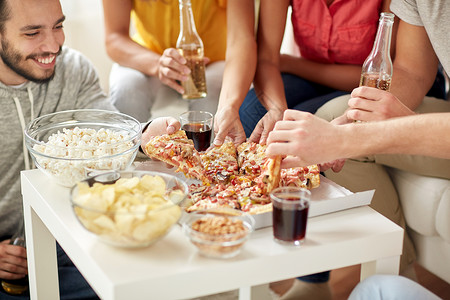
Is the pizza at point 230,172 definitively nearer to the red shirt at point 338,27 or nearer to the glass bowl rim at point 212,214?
the glass bowl rim at point 212,214

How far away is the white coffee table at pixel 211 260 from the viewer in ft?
3.25

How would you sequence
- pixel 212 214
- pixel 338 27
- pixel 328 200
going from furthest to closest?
pixel 338 27 < pixel 328 200 < pixel 212 214

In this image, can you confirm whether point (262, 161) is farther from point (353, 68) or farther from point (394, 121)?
point (353, 68)

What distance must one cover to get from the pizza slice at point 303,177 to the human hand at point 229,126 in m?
0.32

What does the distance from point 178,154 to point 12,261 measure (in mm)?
620

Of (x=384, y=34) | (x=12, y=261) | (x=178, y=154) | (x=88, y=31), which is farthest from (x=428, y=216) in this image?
(x=88, y=31)

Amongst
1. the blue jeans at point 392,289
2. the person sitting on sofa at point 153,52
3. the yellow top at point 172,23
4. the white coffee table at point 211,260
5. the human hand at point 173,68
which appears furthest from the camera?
the yellow top at point 172,23

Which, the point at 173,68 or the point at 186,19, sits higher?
the point at 186,19

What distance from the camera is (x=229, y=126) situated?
168 centimetres

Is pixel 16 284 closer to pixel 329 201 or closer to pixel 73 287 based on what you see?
pixel 73 287

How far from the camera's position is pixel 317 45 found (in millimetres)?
2152

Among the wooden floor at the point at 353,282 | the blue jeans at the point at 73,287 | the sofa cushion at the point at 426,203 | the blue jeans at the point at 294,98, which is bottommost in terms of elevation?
the wooden floor at the point at 353,282

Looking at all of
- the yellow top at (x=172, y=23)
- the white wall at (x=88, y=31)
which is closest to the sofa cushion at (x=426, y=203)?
the yellow top at (x=172, y=23)

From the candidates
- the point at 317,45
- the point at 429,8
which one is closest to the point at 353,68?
the point at 317,45
